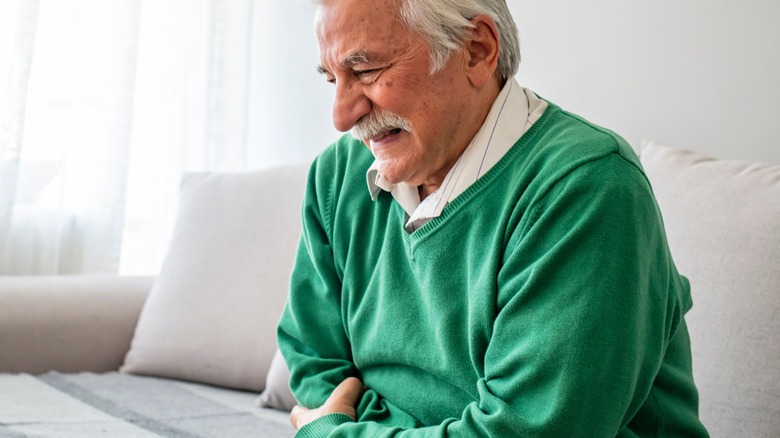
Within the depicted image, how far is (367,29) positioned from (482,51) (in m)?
0.16

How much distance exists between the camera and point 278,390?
5.77ft

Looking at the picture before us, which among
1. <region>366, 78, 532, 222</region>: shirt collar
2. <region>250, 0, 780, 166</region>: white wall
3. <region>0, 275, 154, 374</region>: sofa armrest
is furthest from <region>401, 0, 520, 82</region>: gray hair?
<region>0, 275, 154, 374</region>: sofa armrest

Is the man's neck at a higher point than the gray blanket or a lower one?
higher

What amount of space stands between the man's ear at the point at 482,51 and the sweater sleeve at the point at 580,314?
237 millimetres

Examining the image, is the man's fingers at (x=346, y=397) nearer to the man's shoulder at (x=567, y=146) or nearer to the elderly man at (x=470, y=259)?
the elderly man at (x=470, y=259)

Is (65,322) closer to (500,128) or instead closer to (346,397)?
(346,397)

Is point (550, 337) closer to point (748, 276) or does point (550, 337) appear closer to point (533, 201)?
point (533, 201)

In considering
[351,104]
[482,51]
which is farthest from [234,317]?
[482,51]

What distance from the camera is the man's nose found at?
45.4 inches

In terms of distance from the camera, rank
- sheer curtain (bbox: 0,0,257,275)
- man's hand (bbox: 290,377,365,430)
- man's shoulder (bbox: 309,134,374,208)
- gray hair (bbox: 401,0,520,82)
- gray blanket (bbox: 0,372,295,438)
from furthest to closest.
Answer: sheer curtain (bbox: 0,0,257,275), gray blanket (bbox: 0,372,295,438), man's shoulder (bbox: 309,134,374,208), man's hand (bbox: 290,377,365,430), gray hair (bbox: 401,0,520,82)

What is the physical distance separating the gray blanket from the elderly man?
323 millimetres

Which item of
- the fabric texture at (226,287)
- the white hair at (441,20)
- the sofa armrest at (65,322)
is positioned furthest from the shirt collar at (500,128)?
the sofa armrest at (65,322)

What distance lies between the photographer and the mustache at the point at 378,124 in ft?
3.72

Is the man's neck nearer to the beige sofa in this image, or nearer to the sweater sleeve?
the sweater sleeve
